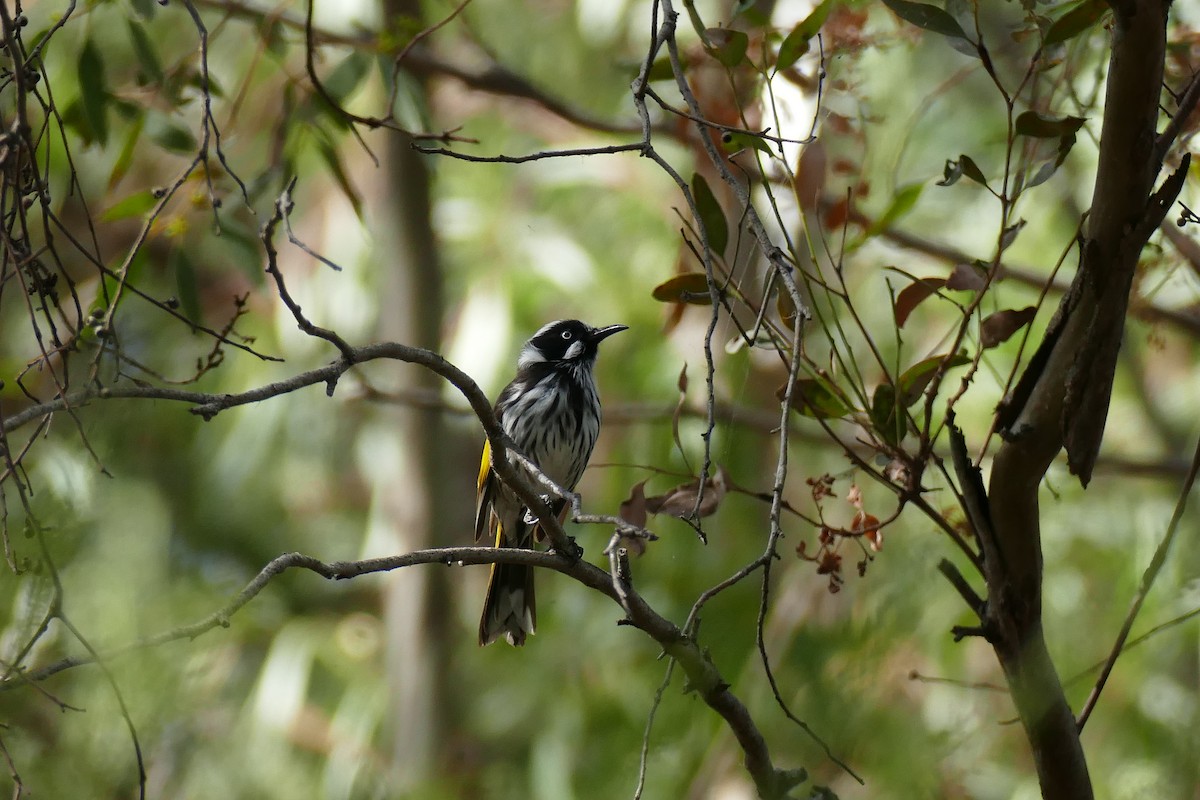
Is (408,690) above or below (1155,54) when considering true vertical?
above

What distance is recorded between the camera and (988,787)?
21.2 ft

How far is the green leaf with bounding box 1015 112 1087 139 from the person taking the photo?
86.3 inches

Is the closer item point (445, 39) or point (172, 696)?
point (172, 696)

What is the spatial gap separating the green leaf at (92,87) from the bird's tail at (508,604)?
1853 millimetres

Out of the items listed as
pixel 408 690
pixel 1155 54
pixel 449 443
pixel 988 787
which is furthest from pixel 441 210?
pixel 1155 54

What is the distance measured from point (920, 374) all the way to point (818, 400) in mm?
210

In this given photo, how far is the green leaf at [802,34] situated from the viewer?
2.28 m

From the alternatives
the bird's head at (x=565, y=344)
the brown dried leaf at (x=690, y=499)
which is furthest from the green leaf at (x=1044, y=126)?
the bird's head at (x=565, y=344)

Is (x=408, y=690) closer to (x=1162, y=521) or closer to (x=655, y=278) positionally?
(x=655, y=278)

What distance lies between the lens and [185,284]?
10.2 feet

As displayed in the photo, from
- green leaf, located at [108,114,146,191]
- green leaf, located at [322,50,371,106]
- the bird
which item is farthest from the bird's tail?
green leaf, located at [108,114,146,191]

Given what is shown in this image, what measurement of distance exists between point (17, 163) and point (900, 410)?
5.03ft

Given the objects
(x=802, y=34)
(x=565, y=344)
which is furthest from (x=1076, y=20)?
(x=565, y=344)

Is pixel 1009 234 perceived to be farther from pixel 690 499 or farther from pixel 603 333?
pixel 603 333
